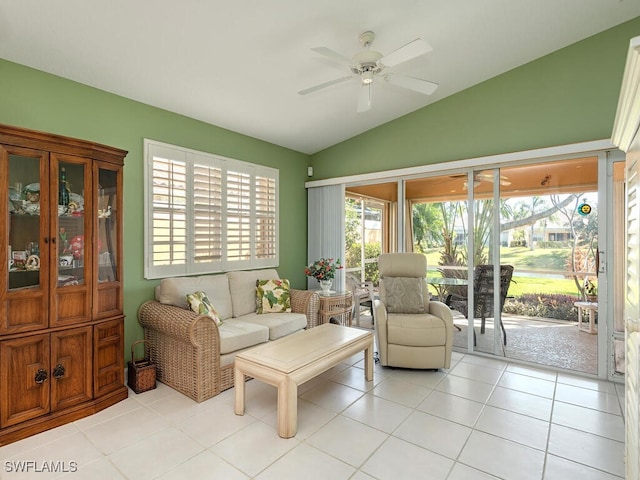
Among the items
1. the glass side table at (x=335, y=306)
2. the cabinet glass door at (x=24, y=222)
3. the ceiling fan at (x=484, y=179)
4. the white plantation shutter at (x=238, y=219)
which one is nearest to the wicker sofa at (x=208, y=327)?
the glass side table at (x=335, y=306)

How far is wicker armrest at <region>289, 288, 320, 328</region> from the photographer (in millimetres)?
3941

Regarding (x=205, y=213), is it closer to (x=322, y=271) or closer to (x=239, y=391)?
(x=322, y=271)

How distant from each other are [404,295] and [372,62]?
2407mm

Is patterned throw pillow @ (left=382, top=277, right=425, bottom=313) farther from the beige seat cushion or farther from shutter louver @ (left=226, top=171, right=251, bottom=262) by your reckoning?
shutter louver @ (left=226, top=171, right=251, bottom=262)

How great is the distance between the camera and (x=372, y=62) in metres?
2.43

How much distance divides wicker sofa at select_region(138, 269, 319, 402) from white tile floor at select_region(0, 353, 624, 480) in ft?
0.63

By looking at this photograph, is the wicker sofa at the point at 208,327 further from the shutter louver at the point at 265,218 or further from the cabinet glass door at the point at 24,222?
the cabinet glass door at the point at 24,222

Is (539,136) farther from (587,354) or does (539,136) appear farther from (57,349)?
(57,349)

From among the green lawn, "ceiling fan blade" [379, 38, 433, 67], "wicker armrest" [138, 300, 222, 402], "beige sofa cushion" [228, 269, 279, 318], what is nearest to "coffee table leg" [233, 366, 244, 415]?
"wicker armrest" [138, 300, 222, 402]

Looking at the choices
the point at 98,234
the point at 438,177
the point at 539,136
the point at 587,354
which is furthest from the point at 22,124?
the point at 587,354

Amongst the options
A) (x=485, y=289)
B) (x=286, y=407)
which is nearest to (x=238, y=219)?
(x=286, y=407)

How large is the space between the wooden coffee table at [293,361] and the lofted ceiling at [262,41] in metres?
2.46

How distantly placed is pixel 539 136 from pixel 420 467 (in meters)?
3.31

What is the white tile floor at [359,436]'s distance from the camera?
6.29ft
